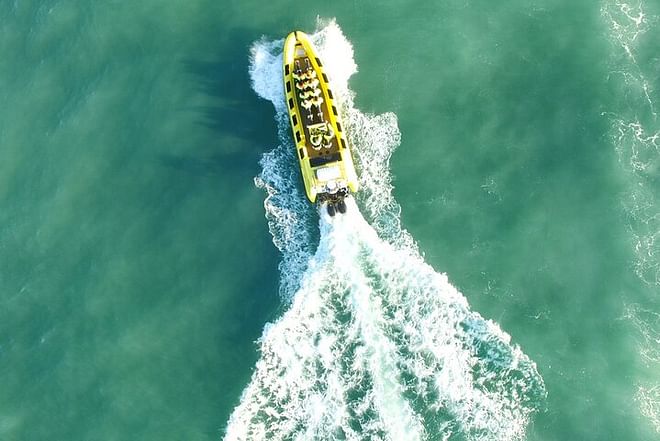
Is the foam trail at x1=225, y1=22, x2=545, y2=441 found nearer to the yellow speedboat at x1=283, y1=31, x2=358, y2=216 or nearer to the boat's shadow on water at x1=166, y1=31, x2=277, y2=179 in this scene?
the yellow speedboat at x1=283, y1=31, x2=358, y2=216

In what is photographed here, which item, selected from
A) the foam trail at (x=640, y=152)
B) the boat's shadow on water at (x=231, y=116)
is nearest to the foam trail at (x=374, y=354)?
the boat's shadow on water at (x=231, y=116)

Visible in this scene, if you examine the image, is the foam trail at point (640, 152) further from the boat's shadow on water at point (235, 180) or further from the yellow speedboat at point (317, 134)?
the boat's shadow on water at point (235, 180)

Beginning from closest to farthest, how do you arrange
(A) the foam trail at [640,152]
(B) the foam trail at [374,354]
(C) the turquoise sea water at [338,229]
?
(B) the foam trail at [374,354] → (C) the turquoise sea water at [338,229] → (A) the foam trail at [640,152]

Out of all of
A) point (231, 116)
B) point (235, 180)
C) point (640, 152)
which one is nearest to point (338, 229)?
point (235, 180)

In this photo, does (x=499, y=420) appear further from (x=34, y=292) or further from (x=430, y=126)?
(x=34, y=292)

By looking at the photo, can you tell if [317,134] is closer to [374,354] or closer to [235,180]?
[235,180]

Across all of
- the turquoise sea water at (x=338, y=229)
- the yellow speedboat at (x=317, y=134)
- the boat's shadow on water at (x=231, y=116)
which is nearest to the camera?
the turquoise sea water at (x=338, y=229)

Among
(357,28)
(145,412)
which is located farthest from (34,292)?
(357,28)

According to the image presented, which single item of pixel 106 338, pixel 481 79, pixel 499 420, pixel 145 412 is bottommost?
pixel 499 420
